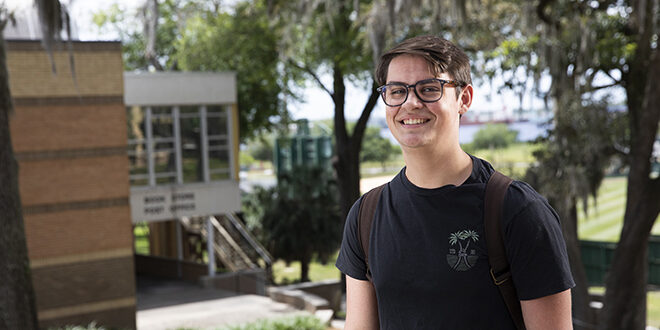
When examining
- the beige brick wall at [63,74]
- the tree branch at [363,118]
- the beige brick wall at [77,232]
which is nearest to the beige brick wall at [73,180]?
the beige brick wall at [77,232]

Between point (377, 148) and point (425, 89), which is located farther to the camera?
point (377, 148)

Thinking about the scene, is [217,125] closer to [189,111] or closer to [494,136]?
[189,111]

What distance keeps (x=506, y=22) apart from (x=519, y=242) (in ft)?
58.7

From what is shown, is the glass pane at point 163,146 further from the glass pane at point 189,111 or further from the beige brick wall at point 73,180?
the beige brick wall at point 73,180

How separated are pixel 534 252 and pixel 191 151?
22575mm

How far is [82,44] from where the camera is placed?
16500 millimetres

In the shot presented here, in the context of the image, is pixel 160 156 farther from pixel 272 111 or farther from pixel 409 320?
pixel 409 320

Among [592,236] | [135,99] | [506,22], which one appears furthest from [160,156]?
[592,236]

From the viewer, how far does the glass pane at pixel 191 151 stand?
2380cm

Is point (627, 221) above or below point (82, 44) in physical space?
below

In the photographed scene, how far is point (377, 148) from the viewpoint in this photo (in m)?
56.6

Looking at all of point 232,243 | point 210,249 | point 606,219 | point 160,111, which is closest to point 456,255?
point 160,111

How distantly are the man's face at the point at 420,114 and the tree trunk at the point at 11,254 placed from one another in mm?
6896

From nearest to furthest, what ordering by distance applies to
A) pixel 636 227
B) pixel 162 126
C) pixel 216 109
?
pixel 636 227 → pixel 162 126 → pixel 216 109
